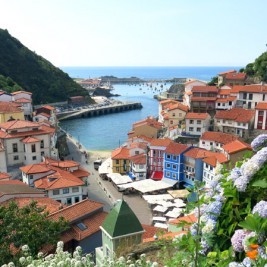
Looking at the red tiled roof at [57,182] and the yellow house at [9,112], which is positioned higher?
the yellow house at [9,112]

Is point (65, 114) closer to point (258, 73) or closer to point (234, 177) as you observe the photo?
point (258, 73)

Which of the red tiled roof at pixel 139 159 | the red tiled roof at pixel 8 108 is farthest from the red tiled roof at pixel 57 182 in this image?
the red tiled roof at pixel 8 108

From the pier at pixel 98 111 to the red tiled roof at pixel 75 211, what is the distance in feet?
197

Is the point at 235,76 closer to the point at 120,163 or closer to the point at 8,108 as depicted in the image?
the point at 120,163

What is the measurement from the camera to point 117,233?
10.3 m

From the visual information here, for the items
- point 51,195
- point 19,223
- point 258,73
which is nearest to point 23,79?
point 258,73

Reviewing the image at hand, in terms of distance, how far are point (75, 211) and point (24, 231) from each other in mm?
5763

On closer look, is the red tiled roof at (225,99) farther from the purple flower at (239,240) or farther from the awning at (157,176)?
the purple flower at (239,240)

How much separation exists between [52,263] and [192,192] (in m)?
2.55

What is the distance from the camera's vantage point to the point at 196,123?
1610 inches

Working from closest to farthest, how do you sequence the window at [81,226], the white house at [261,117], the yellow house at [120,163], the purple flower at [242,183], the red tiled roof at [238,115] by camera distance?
1. the purple flower at [242,183]
2. the window at [81,226]
3. the yellow house at [120,163]
4. the white house at [261,117]
5. the red tiled roof at [238,115]

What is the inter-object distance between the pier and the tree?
65.2 m

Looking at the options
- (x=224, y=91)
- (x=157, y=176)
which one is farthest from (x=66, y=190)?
(x=224, y=91)

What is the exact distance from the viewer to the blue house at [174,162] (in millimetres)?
31109
